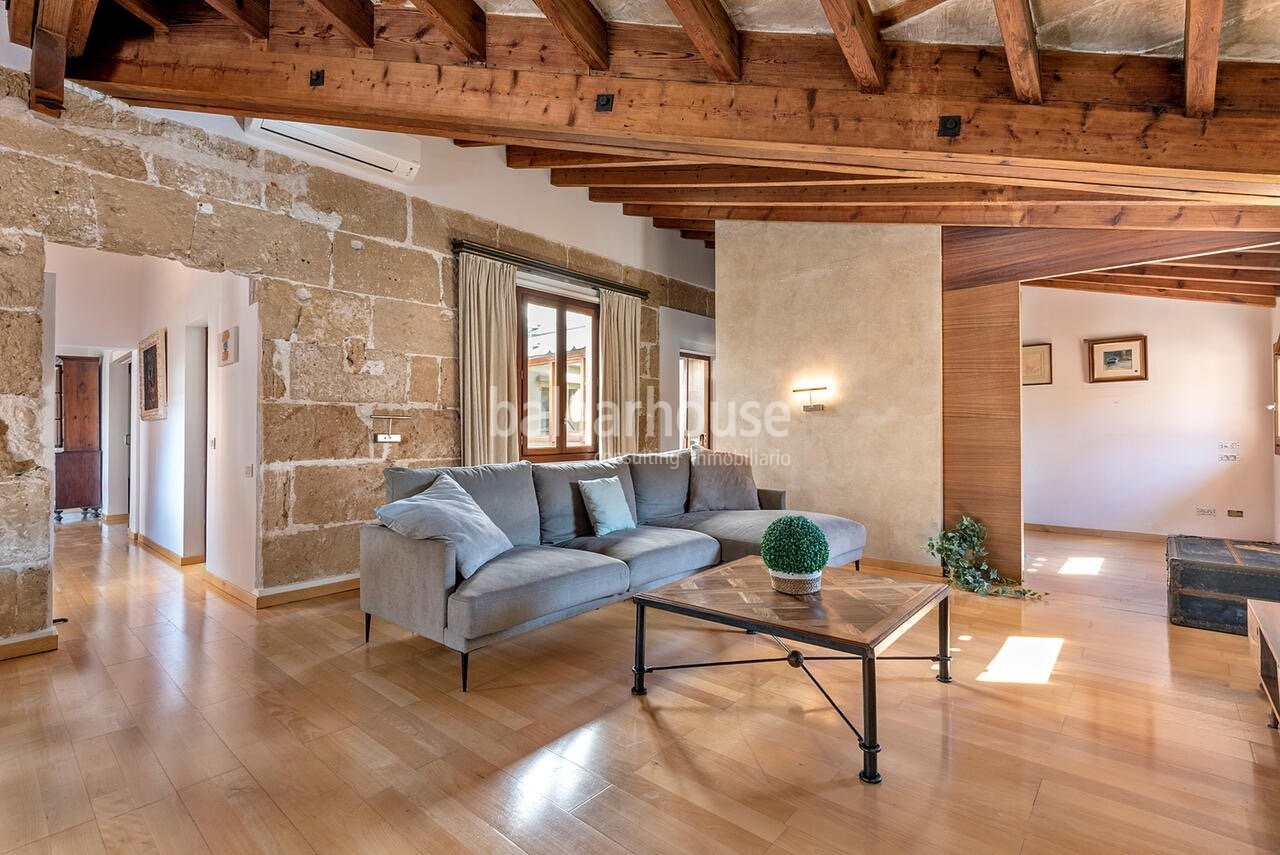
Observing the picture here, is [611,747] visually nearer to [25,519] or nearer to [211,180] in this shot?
[25,519]

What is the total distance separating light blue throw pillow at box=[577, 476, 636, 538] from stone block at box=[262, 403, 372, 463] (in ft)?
5.30

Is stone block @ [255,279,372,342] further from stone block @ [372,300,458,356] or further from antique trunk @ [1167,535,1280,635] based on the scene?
antique trunk @ [1167,535,1280,635]

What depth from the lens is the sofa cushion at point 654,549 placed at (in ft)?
10.8

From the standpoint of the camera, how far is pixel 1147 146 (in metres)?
2.43

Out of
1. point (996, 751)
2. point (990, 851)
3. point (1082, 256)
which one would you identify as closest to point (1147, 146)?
point (1082, 256)

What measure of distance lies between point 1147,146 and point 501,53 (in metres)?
2.77

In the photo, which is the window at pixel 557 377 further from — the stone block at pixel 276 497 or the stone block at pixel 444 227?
the stone block at pixel 276 497

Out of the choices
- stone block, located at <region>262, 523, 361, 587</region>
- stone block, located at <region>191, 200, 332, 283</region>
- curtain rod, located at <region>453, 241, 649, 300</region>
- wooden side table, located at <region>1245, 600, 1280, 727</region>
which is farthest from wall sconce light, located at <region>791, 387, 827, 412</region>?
stone block, located at <region>191, 200, 332, 283</region>

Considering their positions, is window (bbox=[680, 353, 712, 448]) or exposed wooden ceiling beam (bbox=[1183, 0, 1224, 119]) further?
window (bbox=[680, 353, 712, 448])

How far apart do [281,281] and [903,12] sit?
12.1ft

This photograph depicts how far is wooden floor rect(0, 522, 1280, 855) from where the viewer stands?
1660 mm

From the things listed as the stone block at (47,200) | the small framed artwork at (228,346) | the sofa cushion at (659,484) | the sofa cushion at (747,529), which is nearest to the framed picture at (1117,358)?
the sofa cushion at (747,529)

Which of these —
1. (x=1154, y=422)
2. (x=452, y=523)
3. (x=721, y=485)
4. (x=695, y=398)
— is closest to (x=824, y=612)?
(x=452, y=523)

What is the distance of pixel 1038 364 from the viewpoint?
650 centimetres
